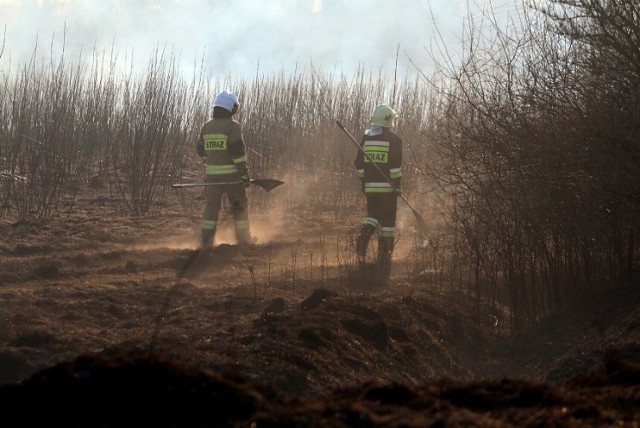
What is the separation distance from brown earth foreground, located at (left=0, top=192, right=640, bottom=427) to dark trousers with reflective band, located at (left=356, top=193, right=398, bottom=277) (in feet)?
1.09

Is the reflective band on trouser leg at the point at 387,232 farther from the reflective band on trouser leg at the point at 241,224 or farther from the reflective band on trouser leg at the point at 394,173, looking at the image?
the reflective band on trouser leg at the point at 241,224

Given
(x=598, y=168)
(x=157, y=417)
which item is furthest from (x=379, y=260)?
(x=157, y=417)

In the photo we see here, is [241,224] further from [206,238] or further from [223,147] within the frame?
[223,147]

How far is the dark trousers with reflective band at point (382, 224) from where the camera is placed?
420 inches

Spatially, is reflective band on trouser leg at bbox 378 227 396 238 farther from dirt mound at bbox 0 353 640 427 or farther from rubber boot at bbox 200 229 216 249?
dirt mound at bbox 0 353 640 427

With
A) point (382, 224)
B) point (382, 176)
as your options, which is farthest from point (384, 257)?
point (382, 176)

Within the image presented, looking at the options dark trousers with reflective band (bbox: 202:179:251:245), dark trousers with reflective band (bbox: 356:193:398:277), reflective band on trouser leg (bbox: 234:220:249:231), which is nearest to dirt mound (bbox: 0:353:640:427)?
dark trousers with reflective band (bbox: 356:193:398:277)

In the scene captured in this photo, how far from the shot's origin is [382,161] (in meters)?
10.7

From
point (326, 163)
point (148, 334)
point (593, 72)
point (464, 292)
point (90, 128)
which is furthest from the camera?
point (326, 163)

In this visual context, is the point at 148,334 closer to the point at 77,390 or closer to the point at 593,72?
the point at 77,390

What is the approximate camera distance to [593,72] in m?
7.66

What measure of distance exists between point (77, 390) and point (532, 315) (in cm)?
503

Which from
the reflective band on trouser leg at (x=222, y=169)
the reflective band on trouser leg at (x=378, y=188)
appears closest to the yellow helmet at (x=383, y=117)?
the reflective band on trouser leg at (x=378, y=188)

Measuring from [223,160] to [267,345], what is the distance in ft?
20.4
